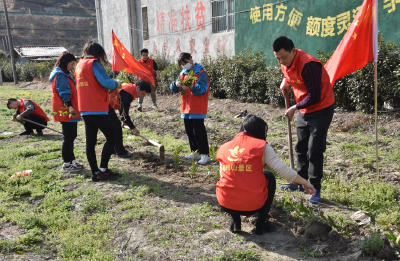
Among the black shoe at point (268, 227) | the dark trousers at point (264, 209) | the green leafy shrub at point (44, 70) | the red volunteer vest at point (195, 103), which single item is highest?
the green leafy shrub at point (44, 70)

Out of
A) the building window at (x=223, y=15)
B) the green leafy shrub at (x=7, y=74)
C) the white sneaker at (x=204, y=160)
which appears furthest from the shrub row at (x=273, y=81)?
the green leafy shrub at (x=7, y=74)

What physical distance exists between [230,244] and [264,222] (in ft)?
1.38

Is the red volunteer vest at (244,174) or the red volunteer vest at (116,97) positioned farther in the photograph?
the red volunteer vest at (116,97)

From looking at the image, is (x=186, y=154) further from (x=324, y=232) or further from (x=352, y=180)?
(x=324, y=232)

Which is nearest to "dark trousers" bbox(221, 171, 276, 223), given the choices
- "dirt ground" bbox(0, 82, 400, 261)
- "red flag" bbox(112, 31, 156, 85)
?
"dirt ground" bbox(0, 82, 400, 261)

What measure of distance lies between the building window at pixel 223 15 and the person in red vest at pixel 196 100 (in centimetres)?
739

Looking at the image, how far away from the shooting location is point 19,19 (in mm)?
56812

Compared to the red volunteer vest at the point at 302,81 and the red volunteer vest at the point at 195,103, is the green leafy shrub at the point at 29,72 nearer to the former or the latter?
the red volunteer vest at the point at 195,103

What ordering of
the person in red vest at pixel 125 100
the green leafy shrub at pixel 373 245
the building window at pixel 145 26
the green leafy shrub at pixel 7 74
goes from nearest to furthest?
1. the green leafy shrub at pixel 373 245
2. the person in red vest at pixel 125 100
3. the building window at pixel 145 26
4. the green leafy shrub at pixel 7 74

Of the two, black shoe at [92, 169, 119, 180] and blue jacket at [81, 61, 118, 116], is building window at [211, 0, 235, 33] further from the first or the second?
black shoe at [92, 169, 119, 180]

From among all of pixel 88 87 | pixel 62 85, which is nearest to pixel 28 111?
pixel 62 85

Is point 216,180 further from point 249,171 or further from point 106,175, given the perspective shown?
point 249,171

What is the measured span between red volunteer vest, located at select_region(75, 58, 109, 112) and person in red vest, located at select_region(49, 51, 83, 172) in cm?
58

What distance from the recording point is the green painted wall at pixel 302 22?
24.2ft
